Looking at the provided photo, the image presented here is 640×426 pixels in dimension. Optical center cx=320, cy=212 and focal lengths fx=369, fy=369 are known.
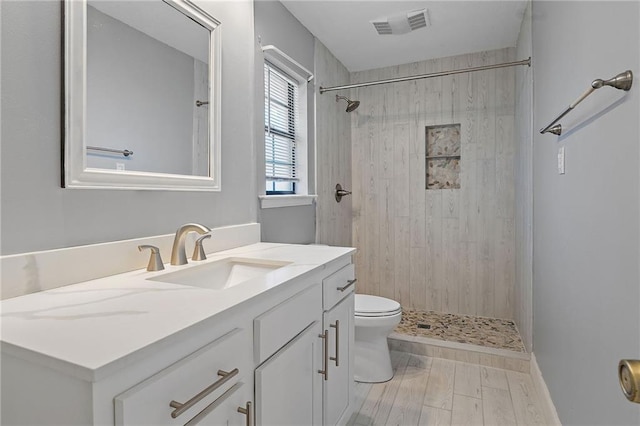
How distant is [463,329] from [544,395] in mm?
1011

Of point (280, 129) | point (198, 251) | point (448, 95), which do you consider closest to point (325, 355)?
point (198, 251)

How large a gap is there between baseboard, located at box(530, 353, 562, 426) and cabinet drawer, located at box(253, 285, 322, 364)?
4.05ft

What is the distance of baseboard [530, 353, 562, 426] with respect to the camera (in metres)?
1.68

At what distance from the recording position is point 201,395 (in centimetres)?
76

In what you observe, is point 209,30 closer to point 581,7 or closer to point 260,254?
point 260,254

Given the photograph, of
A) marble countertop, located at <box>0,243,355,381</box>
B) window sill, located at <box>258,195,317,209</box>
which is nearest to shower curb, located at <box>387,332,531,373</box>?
window sill, located at <box>258,195,317,209</box>

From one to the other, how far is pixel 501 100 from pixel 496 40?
464mm

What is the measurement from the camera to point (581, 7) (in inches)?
49.8

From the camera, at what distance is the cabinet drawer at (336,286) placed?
141cm

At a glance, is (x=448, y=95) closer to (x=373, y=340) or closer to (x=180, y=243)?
(x=373, y=340)

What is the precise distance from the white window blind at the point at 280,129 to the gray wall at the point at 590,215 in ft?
4.77

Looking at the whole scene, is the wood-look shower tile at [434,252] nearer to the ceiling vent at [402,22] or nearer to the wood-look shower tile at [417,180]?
the wood-look shower tile at [417,180]

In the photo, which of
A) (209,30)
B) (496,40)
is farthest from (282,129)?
(496,40)

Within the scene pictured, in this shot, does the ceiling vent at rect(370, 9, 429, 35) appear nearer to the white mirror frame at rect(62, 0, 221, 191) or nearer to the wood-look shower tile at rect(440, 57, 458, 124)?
the wood-look shower tile at rect(440, 57, 458, 124)
